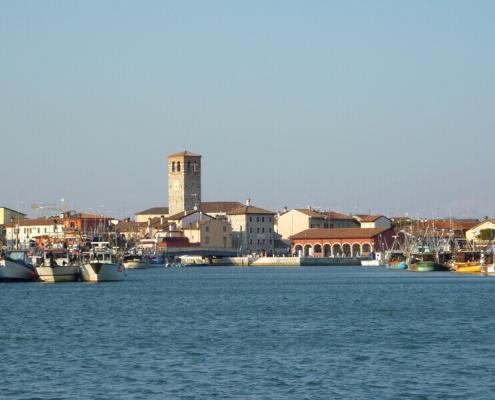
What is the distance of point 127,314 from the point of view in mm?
54562

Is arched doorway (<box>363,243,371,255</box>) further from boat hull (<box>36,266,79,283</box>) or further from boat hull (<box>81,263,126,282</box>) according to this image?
boat hull (<box>36,266,79,283</box>)

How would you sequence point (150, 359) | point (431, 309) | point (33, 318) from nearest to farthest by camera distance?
point (150, 359), point (33, 318), point (431, 309)

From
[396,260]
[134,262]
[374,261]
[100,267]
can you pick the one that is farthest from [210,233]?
[100,267]

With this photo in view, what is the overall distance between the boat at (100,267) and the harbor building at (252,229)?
9060 cm

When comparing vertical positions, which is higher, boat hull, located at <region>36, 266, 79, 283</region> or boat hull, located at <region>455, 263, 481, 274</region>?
boat hull, located at <region>455, 263, 481, 274</region>

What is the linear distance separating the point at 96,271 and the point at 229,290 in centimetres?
1464

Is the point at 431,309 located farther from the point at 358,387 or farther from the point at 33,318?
the point at 358,387

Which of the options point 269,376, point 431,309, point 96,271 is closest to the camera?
point 269,376

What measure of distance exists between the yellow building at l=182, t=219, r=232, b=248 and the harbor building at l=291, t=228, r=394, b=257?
9967 mm

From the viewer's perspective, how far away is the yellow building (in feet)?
617

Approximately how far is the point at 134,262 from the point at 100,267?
6689 centimetres

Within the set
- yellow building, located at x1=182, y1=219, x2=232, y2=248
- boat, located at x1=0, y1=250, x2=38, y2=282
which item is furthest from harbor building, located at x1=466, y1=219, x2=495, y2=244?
boat, located at x1=0, y1=250, x2=38, y2=282

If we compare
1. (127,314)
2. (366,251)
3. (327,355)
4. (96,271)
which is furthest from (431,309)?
(366,251)

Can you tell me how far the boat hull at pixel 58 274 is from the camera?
305ft
